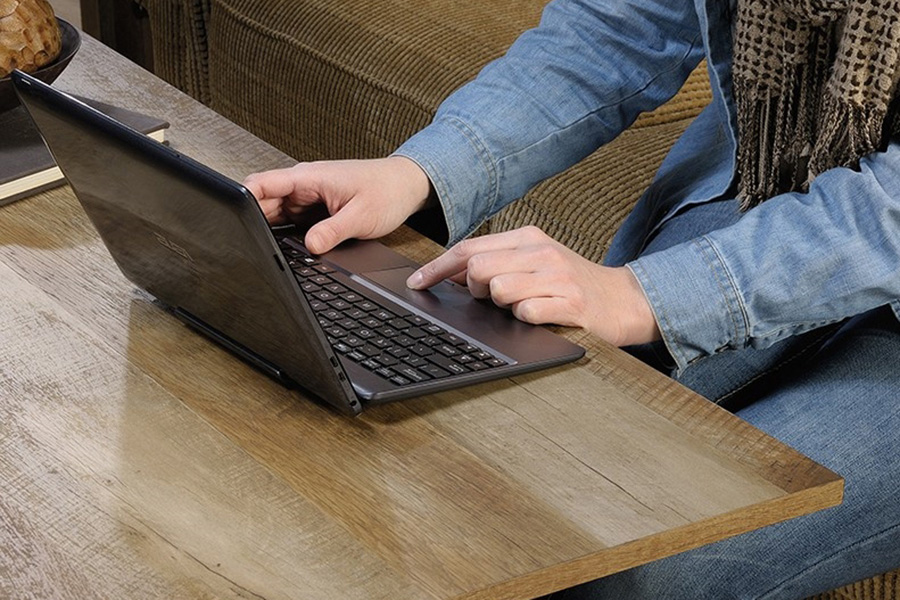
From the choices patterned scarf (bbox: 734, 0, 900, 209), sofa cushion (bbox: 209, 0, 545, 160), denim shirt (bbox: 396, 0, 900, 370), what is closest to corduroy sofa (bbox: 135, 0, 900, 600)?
sofa cushion (bbox: 209, 0, 545, 160)

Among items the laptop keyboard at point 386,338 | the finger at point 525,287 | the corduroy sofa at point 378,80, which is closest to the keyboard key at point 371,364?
the laptop keyboard at point 386,338

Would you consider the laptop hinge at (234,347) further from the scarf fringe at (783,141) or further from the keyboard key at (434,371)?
the scarf fringe at (783,141)

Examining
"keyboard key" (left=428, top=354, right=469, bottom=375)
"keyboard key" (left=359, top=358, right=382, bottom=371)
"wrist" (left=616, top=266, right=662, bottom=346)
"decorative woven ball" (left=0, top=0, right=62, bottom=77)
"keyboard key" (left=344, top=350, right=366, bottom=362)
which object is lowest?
"wrist" (left=616, top=266, right=662, bottom=346)

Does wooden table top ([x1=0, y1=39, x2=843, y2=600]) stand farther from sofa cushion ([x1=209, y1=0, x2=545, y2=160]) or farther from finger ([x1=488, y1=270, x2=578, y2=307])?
sofa cushion ([x1=209, y1=0, x2=545, y2=160])

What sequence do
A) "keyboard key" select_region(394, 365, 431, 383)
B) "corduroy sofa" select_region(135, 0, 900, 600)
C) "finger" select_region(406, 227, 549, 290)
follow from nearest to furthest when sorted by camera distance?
"keyboard key" select_region(394, 365, 431, 383), "finger" select_region(406, 227, 549, 290), "corduroy sofa" select_region(135, 0, 900, 600)

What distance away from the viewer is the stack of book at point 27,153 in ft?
3.32

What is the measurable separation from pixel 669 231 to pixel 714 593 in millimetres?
376

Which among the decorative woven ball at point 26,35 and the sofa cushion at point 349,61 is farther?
the sofa cushion at point 349,61

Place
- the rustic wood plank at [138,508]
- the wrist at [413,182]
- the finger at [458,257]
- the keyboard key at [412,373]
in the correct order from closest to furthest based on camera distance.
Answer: the rustic wood plank at [138,508]
the keyboard key at [412,373]
the finger at [458,257]
the wrist at [413,182]

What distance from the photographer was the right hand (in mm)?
938

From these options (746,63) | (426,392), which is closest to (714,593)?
(426,392)

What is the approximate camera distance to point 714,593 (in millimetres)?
929

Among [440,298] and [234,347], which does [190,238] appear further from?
[440,298]

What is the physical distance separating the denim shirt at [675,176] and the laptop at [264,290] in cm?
13
